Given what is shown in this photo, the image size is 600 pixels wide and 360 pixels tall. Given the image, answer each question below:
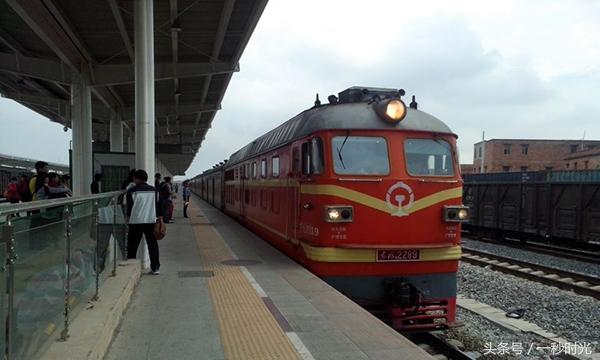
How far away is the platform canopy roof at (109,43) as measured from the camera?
517 inches

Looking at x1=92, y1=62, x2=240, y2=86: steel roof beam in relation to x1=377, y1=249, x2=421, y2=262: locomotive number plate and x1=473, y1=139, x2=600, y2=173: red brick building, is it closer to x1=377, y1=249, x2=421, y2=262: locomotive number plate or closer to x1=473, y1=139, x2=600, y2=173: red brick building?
x1=377, y1=249, x2=421, y2=262: locomotive number plate

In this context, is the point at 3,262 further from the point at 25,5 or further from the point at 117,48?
the point at 117,48

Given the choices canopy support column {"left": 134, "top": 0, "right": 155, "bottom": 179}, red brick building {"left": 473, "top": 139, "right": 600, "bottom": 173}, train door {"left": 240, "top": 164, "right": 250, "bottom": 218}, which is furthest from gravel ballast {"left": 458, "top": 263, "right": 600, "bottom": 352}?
red brick building {"left": 473, "top": 139, "right": 600, "bottom": 173}

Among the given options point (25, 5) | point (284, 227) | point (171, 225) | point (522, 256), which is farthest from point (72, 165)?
point (522, 256)

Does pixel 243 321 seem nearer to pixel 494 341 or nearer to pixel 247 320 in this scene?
pixel 247 320

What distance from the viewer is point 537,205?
16.9 m

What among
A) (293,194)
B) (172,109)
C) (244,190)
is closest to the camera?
(293,194)

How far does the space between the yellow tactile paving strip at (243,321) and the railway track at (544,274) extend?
6.68 meters

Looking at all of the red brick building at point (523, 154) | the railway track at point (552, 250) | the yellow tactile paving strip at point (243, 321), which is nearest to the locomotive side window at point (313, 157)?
the yellow tactile paving strip at point (243, 321)

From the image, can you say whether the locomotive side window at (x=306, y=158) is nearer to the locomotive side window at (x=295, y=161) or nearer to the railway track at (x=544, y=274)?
the locomotive side window at (x=295, y=161)

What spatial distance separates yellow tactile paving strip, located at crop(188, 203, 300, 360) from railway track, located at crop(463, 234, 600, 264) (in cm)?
1068

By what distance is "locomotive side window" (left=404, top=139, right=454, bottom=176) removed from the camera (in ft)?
24.3

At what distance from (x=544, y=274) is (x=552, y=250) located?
5642 millimetres

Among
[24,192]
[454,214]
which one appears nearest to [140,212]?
[24,192]
